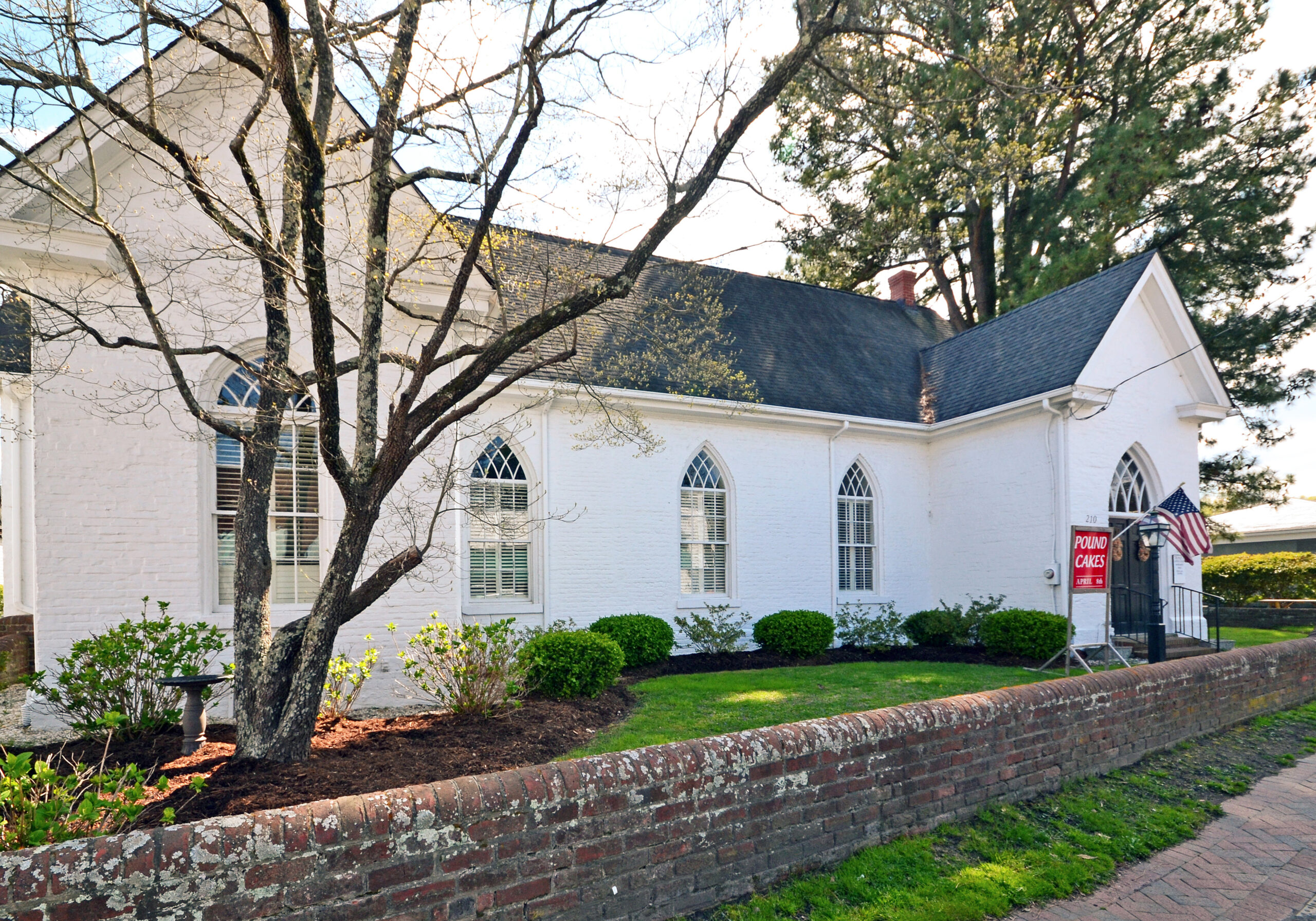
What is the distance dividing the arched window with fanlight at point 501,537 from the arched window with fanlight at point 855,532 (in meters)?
6.40

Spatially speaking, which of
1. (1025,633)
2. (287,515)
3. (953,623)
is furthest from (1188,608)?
(287,515)

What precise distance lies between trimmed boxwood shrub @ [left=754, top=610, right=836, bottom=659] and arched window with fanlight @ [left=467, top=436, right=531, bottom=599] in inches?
166

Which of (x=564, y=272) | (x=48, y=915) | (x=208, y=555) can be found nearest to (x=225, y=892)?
(x=48, y=915)

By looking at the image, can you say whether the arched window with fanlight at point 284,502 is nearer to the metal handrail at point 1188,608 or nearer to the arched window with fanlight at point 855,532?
the arched window with fanlight at point 855,532

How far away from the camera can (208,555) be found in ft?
29.2

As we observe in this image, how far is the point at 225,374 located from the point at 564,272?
4870 millimetres

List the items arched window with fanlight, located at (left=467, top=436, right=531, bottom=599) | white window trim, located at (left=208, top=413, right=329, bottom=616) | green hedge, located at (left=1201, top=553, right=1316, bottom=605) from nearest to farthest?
white window trim, located at (left=208, top=413, right=329, bottom=616) < arched window with fanlight, located at (left=467, top=436, right=531, bottom=599) < green hedge, located at (left=1201, top=553, right=1316, bottom=605)

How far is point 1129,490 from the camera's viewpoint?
48.2ft

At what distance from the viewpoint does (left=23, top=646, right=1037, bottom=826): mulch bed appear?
478 cm

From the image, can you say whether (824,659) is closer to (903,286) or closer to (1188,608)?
(1188,608)

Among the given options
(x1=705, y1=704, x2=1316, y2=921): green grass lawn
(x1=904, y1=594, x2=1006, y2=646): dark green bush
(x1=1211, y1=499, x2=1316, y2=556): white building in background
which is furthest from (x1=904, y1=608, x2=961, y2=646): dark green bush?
(x1=1211, y1=499, x2=1316, y2=556): white building in background

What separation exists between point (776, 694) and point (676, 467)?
4880mm

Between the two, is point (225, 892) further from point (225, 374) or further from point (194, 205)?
point (194, 205)

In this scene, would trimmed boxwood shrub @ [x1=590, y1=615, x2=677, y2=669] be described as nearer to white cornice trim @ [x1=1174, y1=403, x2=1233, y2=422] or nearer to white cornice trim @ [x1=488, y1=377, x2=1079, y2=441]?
white cornice trim @ [x1=488, y1=377, x2=1079, y2=441]
